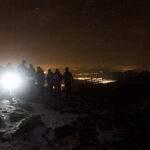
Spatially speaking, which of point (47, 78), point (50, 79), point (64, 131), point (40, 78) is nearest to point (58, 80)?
point (50, 79)

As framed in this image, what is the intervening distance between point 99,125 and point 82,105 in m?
3.80

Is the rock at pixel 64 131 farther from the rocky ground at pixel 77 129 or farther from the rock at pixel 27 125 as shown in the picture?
the rock at pixel 27 125

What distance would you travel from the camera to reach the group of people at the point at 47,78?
43.5ft

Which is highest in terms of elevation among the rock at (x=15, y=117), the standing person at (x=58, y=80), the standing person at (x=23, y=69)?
the standing person at (x=23, y=69)

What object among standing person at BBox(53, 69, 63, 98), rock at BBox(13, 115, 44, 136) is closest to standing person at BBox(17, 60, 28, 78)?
standing person at BBox(53, 69, 63, 98)

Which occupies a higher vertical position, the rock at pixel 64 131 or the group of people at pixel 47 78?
the group of people at pixel 47 78

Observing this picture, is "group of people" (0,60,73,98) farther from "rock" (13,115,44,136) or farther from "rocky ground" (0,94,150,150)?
"rock" (13,115,44,136)

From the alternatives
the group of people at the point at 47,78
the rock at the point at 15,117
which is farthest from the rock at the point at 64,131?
the group of people at the point at 47,78

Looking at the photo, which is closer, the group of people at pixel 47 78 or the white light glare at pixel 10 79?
the group of people at pixel 47 78

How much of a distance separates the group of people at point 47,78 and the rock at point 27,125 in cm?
574

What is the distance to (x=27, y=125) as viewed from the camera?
24.0ft

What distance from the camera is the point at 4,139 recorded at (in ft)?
21.1

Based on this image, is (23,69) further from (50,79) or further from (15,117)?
(15,117)

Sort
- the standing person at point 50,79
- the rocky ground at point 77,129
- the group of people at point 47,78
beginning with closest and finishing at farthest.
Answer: the rocky ground at point 77,129 → the group of people at point 47,78 → the standing person at point 50,79
